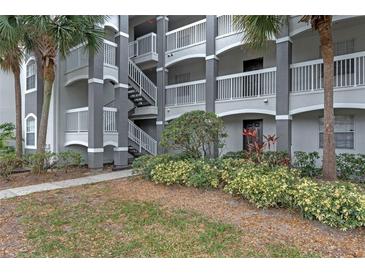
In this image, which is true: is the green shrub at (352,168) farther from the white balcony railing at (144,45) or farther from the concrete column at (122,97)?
the white balcony railing at (144,45)

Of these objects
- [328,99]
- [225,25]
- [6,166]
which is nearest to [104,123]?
[6,166]

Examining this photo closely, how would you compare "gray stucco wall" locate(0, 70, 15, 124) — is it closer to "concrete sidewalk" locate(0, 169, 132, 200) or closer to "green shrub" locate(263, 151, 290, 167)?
"concrete sidewalk" locate(0, 169, 132, 200)

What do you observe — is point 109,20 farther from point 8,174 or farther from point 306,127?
point 306,127

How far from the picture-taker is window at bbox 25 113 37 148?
14450 millimetres

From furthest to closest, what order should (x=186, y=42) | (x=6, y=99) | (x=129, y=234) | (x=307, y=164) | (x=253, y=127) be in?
(x=6, y=99) → (x=186, y=42) → (x=253, y=127) → (x=307, y=164) → (x=129, y=234)

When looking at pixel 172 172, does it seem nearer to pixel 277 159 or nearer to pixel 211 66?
pixel 277 159

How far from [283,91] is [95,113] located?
8.35 m

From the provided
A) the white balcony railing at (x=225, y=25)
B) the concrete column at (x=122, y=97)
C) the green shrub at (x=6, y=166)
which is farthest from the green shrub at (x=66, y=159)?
the white balcony railing at (x=225, y=25)

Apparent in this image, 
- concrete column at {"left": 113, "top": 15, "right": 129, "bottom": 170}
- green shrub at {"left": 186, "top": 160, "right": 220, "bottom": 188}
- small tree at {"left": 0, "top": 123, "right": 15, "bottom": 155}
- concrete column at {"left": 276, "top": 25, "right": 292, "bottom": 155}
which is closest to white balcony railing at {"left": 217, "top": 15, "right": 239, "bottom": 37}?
concrete column at {"left": 276, "top": 25, "right": 292, "bottom": 155}

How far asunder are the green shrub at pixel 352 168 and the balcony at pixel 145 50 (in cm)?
1132

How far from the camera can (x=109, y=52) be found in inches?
507

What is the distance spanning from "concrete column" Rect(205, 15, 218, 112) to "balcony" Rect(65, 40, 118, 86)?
4.72m

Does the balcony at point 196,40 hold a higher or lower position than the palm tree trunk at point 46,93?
higher

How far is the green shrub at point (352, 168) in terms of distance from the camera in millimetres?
8562
